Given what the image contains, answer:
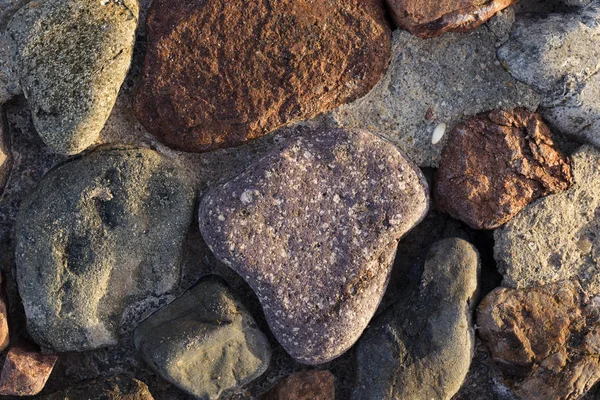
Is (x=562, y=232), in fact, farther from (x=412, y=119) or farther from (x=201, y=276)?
(x=201, y=276)

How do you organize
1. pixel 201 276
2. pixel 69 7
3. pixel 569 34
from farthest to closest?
pixel 201 276, pixel 569 34, pixel 69 7

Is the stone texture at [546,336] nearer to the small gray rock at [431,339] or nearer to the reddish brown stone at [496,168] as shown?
the small gray rock at [431,339]

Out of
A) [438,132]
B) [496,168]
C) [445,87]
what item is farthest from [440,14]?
[496,168]

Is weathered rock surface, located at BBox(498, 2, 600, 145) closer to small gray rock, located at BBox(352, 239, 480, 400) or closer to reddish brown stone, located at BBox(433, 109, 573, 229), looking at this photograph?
reddish brown stone, located at BBox(433, 109, 573, 229)

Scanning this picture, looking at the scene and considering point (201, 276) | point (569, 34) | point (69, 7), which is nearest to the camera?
point (69, 7)

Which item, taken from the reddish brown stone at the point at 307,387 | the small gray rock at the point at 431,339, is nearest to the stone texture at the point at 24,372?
the reddish brown stone at the point at 307,387

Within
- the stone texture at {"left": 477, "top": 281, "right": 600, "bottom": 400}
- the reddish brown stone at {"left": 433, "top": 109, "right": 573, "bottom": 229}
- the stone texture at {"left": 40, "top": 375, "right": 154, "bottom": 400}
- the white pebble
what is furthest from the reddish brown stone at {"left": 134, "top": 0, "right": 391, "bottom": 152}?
the stone texture at {"left": 477, "top": 281, "right": 600, "bottom": 400}

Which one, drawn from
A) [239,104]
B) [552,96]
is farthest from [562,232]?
[239,104]
